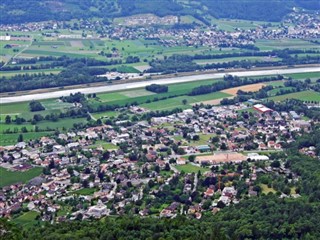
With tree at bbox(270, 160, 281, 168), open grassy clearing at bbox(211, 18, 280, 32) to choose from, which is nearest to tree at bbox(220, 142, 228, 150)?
tree at bbox(270, 160, 281, 168)

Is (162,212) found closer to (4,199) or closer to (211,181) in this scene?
(211,181)

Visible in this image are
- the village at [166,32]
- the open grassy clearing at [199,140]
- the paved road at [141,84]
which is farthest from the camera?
the village at [166,32]

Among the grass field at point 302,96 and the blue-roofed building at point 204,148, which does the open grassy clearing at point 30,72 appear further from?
the blue-roofed building at point 204,148

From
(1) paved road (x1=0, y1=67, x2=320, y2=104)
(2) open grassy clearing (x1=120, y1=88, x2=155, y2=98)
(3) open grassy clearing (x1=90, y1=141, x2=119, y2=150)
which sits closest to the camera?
(3) open grassy clearing (x1=90, y1=141, x2=119, y2=150)

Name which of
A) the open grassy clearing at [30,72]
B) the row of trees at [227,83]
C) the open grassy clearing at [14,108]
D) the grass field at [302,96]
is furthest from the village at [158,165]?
the open grassy clearing at [30,72]

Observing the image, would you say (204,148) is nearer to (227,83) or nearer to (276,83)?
(227,83)

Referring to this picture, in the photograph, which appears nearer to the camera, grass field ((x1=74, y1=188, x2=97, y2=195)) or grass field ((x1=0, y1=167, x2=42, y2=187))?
grass field ((x1=74, y1=188, x2=97, y2=195))

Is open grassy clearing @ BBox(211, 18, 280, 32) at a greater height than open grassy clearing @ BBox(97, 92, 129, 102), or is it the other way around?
open grassy clearing @ BBox(211, 18, 280, 32)

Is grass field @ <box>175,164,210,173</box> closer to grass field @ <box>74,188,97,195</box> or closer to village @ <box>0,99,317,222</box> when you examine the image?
village @ <box>0,99,317,222</box>
